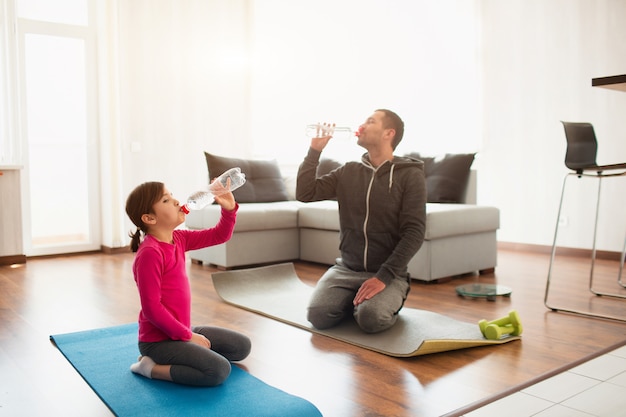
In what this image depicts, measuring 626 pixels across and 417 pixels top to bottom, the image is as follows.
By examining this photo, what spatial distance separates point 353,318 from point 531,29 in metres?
3.80

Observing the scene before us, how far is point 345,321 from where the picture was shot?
9.71 ft

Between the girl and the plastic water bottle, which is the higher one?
the plastic water bottle

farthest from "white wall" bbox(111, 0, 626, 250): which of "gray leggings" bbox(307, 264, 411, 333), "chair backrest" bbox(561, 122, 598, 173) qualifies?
"gray leggings" bbox(307, 264, 411, 333)

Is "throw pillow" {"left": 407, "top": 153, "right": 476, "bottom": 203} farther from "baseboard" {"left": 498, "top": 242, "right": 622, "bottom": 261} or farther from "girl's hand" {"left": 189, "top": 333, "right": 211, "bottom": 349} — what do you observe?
"girl's hand" {"left": 189, "top": 333, "right": 211, "bottom": 349}

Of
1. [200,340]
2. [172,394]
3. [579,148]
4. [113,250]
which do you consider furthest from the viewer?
[113,250]

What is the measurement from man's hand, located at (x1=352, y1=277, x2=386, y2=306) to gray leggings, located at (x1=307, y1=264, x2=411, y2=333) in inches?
1.4

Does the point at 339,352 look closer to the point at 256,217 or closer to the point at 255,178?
the point at 256,217

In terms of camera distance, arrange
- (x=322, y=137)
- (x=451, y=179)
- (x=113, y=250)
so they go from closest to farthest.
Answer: (x=322, y=137) → (x=451, y=179) → (x=113, y=250)

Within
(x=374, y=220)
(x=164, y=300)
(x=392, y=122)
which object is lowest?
(x=164, y=300)

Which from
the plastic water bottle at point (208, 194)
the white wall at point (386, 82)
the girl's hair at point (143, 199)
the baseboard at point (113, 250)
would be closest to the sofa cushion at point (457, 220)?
the white wall at point (386, 82)

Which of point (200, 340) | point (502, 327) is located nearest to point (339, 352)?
point (200, 340)

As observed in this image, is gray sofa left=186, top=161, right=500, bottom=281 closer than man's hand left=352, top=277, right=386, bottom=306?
No

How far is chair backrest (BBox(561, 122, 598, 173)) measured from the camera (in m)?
3.04

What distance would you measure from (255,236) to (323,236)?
522mm
